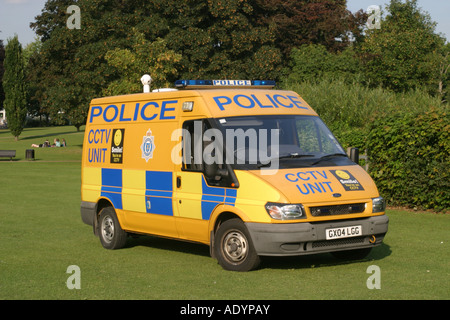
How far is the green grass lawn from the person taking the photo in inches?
324

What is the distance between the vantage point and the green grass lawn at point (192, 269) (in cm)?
823

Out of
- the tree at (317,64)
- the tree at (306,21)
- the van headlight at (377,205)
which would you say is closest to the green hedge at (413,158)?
the van headlight at (377,205)

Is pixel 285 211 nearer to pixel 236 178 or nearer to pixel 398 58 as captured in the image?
pixel 236 178

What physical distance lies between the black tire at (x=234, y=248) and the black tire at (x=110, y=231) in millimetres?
2612

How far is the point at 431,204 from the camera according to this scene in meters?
16.4

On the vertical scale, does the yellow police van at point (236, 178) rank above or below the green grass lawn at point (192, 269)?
above

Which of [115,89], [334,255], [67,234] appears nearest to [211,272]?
[334,255]

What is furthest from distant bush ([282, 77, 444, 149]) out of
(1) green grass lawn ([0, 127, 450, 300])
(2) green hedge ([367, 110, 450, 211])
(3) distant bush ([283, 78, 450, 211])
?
(1) green grass lawn ([0, 127, 450, 300])

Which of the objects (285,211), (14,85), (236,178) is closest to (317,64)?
(14,85)

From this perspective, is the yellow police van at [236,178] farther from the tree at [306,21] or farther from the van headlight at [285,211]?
the tree at [306,21]

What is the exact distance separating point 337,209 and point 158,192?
284 cm

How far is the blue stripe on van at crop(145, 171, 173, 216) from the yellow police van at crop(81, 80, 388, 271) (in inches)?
0.6

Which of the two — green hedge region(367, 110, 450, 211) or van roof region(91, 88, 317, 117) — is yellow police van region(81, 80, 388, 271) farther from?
green hedge region(367, 110, 450, 211)
